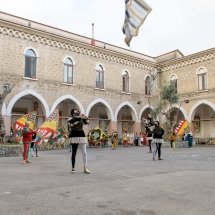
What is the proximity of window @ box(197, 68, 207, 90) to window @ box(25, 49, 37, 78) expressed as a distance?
1422 centimetres

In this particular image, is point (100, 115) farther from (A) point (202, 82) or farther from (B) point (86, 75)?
(A) point (202, 82)

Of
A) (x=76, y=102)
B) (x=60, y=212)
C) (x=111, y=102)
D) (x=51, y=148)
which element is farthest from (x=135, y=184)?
(x=111, y=102)

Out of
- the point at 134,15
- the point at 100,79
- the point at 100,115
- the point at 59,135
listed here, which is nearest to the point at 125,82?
the point at 100,79

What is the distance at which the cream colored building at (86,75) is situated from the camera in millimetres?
18406

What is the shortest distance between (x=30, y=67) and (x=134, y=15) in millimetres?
9602

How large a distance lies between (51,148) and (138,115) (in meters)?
9.70

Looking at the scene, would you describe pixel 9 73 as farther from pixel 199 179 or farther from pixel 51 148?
pixel 199 179

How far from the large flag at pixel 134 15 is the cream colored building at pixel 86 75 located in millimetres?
8705

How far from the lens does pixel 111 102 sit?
2358 cm

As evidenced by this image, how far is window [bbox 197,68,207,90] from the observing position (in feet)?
77.8

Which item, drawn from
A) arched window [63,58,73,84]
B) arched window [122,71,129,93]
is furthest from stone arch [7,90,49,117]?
arched window [122,71,129,93]

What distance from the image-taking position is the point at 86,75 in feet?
72.4

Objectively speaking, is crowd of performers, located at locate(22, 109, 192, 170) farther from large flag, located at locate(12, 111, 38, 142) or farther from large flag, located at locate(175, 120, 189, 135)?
large flag, located at locate(175, 120, 189, 135)

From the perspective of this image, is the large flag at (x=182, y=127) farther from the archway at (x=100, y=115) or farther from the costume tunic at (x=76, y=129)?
the costume tunic at (x=76, y=129)
